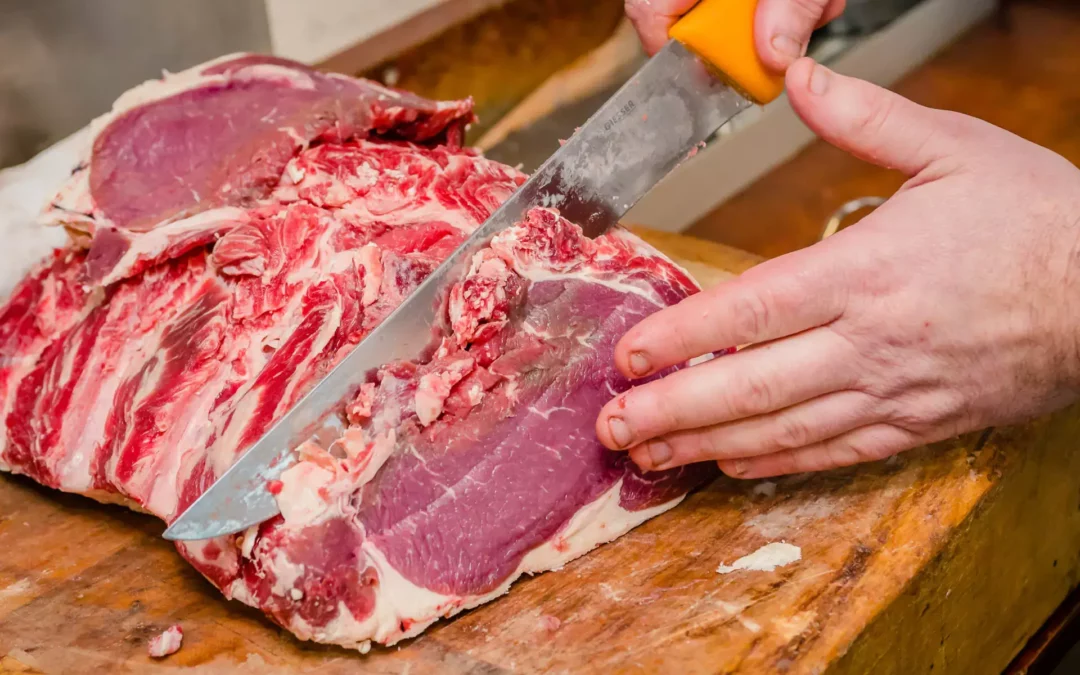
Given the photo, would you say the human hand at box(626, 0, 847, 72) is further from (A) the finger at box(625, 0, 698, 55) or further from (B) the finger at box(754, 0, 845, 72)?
(A) the finger at box(625, 0, 698, 55)

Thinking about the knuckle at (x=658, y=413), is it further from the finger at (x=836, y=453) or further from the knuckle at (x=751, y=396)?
the finger at (x=836, y=453)

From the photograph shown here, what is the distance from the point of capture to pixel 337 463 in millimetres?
1709

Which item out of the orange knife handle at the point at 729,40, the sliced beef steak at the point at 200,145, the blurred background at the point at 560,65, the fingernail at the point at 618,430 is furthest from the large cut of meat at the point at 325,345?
the blurred background at the point at 560,65

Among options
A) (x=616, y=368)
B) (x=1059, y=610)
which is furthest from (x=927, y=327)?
(x=1059, y=610)

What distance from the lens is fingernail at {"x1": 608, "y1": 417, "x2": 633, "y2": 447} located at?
1.77 metres

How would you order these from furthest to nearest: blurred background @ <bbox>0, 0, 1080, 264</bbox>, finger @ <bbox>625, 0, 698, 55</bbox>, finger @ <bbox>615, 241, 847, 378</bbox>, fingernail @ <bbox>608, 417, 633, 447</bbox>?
1. blurred background @ <bbox>0, 0, 1080, 264</bbox>
2. finger @ <bbox>625, 0, 698, 55</bbox>
3. fingernail @ <bbox>608, 417, 633, 447</bbox>
4. finger @ <bbox>615, 241, 847, 378</bbox>

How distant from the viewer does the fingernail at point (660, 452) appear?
1835 millimetres

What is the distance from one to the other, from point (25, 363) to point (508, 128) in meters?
1.88

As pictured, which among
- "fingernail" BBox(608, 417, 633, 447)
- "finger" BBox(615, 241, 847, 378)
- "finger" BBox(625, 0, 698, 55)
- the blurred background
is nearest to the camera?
"finger" BBox(615, 241, 847, 378)

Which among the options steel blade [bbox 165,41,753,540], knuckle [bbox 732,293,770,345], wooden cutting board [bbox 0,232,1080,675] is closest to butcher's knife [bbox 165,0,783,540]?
steel blade [bbox 165,41,753,540]

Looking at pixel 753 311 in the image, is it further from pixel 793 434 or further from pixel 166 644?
pixel 166 644

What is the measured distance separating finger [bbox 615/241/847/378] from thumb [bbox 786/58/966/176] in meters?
0.22

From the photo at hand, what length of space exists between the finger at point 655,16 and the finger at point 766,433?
918mm

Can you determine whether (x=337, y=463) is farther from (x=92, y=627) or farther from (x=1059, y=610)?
(x=1059, y=610)
